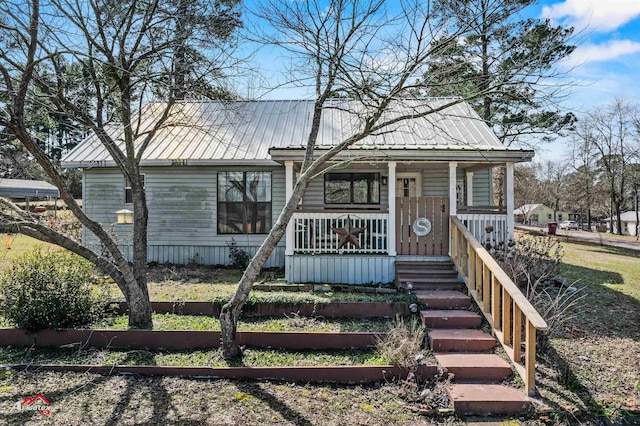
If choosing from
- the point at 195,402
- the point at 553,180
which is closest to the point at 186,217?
the point at 195,402

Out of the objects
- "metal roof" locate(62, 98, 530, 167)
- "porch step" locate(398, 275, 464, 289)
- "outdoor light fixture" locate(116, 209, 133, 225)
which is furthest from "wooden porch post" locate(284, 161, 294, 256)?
"outdoor light fixture" locate(116, 209, 133, 225)

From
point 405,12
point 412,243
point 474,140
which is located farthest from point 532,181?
point 405,12

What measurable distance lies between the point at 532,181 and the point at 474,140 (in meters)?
29.8

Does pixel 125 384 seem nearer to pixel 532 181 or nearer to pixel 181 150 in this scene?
pixel 181 150

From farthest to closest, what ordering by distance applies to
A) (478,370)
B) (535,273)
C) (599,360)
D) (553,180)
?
1. (553,180)
2. (535,273)
3. (599,360)
4. (478,370)

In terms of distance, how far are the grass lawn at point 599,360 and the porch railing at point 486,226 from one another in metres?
1.88

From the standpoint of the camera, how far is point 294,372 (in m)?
4.70

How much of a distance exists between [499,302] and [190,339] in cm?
442

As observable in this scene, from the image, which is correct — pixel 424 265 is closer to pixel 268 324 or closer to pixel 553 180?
pixel 268 324

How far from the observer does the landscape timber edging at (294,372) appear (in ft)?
15.3

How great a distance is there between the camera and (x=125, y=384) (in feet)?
14.8

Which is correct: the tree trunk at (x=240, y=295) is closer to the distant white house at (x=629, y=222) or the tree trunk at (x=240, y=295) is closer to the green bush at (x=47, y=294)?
the green bush at (x=47, y=294)

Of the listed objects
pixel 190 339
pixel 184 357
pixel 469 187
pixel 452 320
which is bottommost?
pixel 184 357

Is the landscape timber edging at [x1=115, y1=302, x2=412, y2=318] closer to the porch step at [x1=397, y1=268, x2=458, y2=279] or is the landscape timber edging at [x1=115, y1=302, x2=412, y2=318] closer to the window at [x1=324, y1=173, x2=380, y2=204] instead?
the porch step at [x1=397, y1=268, x2=458, y2=279]
